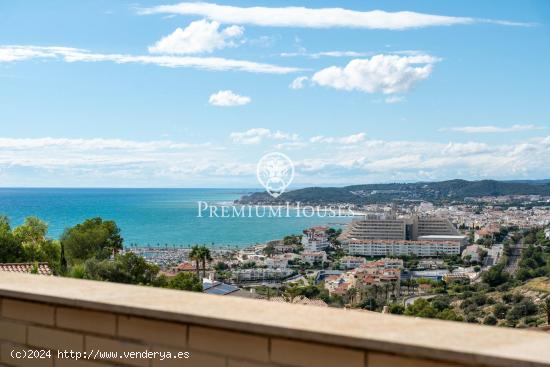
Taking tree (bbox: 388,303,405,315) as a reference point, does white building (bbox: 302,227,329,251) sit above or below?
above

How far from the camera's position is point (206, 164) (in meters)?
106

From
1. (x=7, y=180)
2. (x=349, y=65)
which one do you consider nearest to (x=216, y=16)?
(x=349, y=65)

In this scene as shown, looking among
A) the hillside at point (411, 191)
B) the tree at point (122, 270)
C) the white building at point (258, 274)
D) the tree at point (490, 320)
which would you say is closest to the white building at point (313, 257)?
the white building at point (258, 274)

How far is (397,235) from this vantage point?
6581 centimetres

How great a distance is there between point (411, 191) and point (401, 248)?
52.0 ft

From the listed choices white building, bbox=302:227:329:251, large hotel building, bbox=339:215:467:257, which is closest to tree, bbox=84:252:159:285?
large hotel building, bbox=339:215:467:257

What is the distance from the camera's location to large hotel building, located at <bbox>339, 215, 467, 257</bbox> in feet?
198

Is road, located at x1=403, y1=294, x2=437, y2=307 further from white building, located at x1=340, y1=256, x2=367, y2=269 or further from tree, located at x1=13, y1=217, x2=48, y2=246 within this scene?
tree, located at x1=13, y1=217, x2=48, y2=246

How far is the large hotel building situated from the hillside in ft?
17.5

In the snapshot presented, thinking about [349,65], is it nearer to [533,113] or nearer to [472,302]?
[533,113]

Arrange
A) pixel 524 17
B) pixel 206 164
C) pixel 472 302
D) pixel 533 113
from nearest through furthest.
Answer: pixel 472 302, pixel 524 17, pixel 533 113, pixel 206 164

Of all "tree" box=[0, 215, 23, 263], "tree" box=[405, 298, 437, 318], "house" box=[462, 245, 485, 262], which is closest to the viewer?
"tree" box=[0, 215, 23, 263]

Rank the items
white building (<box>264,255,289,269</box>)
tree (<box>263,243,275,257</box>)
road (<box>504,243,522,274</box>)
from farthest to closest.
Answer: tree (<box>263,243,275,257</box>) → white building (<box>264,255,289,269</box>) → road (<box>504,243,522,274</box>)

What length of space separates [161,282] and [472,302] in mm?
18825
